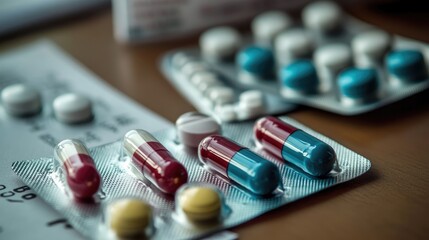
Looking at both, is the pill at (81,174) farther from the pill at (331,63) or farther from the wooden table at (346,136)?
the pill at (331,63)

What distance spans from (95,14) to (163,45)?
0.15m

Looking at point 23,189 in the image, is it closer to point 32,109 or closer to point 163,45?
point 32,109

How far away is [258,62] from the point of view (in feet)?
2.84

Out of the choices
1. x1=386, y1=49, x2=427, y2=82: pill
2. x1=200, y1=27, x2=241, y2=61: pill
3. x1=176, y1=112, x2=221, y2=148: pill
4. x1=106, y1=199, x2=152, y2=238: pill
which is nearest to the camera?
x1=106, y1=199, x2=152, y2=238: pill

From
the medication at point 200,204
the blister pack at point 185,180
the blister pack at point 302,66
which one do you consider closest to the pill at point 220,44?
Answer: the blister pack at point 302,66

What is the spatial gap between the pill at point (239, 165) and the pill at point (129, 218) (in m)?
0.09

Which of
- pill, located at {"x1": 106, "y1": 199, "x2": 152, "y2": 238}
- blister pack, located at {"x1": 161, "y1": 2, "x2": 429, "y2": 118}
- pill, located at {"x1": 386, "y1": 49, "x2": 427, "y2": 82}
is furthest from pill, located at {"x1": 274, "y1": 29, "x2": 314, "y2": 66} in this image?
pill, located at {"x1": 106, "y1": 199, "x2": 152, "y2": 238}

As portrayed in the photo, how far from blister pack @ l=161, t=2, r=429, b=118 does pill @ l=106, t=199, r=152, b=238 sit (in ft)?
0.72

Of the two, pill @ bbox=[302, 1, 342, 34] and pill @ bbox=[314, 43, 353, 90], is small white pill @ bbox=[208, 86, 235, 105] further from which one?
pill @ bbox=[302, 1, 342, 34]

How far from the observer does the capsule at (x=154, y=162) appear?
0.64 m

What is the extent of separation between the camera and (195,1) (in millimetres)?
990

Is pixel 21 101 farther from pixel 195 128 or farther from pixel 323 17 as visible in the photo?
pixel 323 17

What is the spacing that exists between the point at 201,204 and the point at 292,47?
0.35 meters

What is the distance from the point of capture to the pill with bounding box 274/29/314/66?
90 centimetres
